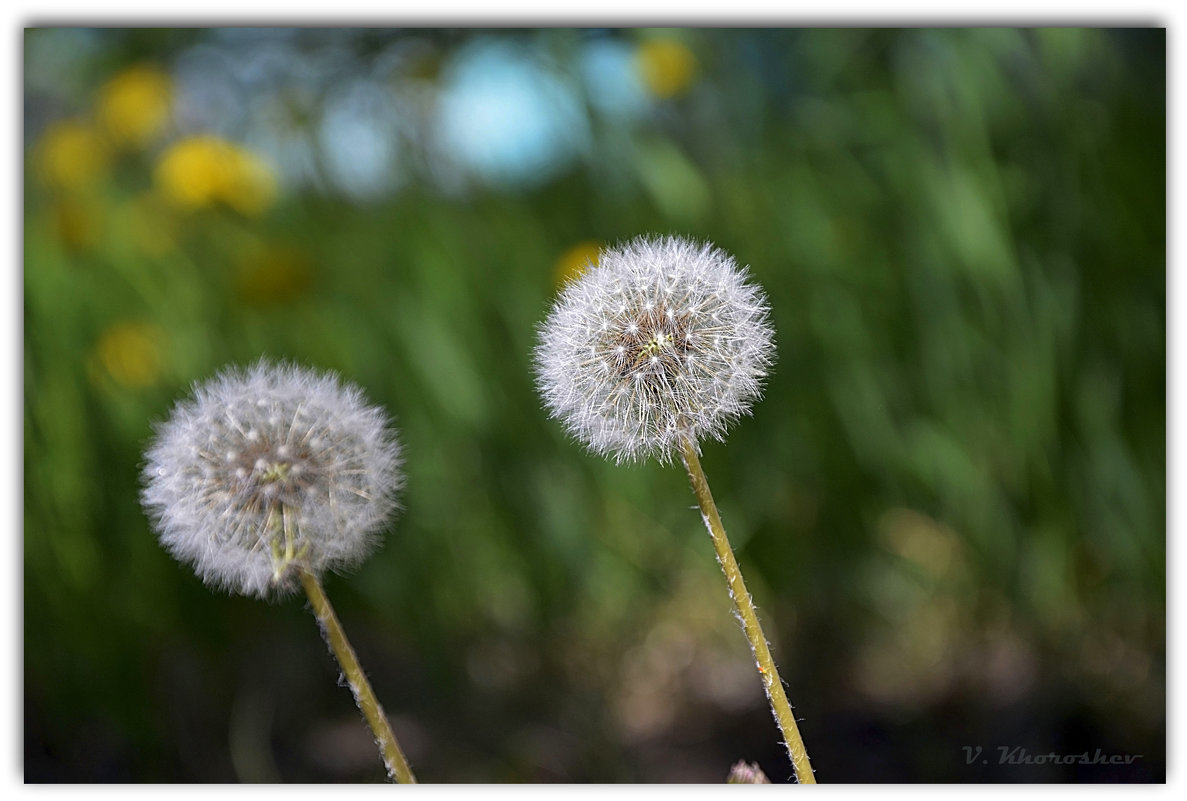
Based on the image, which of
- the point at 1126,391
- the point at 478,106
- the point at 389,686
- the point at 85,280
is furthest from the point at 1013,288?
the point at 85,280

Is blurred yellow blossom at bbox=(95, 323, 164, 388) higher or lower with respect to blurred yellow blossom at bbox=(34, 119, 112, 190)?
lower

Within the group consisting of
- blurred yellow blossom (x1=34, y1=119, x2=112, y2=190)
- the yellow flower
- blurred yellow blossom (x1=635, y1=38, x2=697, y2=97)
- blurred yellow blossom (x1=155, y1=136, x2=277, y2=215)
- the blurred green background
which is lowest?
the blurred green background

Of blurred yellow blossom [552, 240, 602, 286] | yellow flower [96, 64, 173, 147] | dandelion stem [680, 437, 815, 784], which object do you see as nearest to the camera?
dandelion stem [680, 437, 815, 784]

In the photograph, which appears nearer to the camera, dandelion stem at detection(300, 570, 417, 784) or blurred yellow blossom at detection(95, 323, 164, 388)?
dandelion stem at detection(300, 570, 417, 784)

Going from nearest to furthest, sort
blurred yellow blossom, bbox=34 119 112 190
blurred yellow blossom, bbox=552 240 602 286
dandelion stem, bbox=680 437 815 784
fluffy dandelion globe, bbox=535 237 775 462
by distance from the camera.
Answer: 1. dandelion stem, bbox=680 437 815 784
2. fluffy dandelion globe, bbox=535 237 775 462
3. blurred yellow blossom, bbox=552 240 602 286
4. blurred yellow blossom, bbox=34 119 112 190

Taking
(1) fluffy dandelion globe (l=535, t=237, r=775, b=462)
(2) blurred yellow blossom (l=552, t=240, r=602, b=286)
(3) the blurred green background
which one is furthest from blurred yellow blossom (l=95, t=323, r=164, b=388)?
(1) fluffy dandelion globe (l=535, t=237, r=775, b=462)

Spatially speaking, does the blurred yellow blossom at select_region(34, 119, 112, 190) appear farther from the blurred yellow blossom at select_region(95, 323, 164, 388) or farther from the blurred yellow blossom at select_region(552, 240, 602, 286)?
the blurred yellow blossom at select_region(552, 240, 602, 286)

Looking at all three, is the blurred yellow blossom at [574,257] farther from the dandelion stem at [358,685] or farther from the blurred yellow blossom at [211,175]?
the dandelion stem at [358,685]

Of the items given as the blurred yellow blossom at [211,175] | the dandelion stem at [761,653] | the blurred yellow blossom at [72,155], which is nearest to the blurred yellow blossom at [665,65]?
the blurred yellow blossom at [211,175]

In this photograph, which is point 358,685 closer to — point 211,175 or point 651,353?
point 651,353
